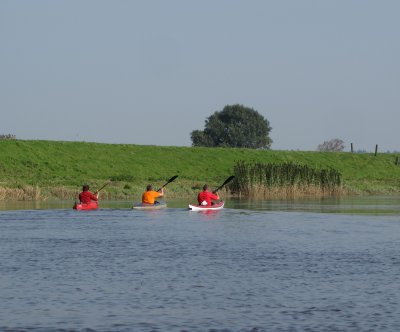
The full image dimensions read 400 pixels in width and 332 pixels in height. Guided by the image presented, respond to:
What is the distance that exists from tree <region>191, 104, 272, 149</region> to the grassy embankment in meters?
48.0

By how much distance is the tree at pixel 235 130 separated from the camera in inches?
5940

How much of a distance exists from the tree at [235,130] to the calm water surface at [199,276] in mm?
114160

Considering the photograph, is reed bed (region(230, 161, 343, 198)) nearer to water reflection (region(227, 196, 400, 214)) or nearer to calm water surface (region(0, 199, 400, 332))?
water reflection (region(227, 196, 400, 214))

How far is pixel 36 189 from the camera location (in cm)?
5512

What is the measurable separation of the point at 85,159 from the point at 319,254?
60.5 m

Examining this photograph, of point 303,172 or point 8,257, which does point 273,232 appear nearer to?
point 8,257

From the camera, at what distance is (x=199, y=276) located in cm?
2055

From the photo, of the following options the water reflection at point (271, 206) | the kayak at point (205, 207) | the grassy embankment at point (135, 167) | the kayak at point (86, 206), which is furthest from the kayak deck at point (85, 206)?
the grassy embankment at point (135, 167)

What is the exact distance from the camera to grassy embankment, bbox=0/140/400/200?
6406cm

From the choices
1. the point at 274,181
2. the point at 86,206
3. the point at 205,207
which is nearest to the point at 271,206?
the point at 205,207

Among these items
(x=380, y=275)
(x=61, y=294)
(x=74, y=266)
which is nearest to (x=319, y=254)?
(x=380, y=275)

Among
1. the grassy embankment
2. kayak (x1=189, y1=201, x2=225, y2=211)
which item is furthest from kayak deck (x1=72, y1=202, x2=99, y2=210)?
the grassy embankment

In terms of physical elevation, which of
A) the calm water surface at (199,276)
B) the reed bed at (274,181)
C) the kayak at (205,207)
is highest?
the reed bed at (274,181)

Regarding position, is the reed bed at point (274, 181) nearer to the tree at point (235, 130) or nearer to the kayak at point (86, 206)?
the kayak at point (86, 206)
